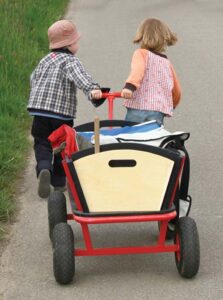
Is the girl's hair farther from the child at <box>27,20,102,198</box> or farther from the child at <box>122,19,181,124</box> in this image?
the child at <box>27,20,102,198</box>

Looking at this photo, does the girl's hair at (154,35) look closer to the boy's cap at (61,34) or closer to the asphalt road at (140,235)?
the boy's cap at (61,34)

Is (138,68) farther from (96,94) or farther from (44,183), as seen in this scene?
(44,183)

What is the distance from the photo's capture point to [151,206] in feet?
14.1

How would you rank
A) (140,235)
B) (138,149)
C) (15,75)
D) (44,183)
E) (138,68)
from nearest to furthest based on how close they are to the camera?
(138,149) → (140,235) → (138,68) → (44,183) → (15,75)

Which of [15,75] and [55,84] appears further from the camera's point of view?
[15,75]

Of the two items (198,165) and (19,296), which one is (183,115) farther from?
(19,296)

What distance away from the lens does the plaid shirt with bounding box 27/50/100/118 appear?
5539 millimetres

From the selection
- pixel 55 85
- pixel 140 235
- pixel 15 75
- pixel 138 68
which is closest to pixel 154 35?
pixel 138 68

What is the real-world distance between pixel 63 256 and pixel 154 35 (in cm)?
181

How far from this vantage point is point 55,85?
18.3ft

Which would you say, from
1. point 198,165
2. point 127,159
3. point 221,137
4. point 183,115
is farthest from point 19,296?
point 183,115

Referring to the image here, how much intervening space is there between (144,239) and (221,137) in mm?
2774

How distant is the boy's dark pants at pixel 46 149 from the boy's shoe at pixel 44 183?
134mm

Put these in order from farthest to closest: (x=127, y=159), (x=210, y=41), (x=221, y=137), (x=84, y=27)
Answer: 1. (x=84, y=27)
2. (x=210, y=41)
3. (x=221, y=137)
4. (x=127, y=159)
